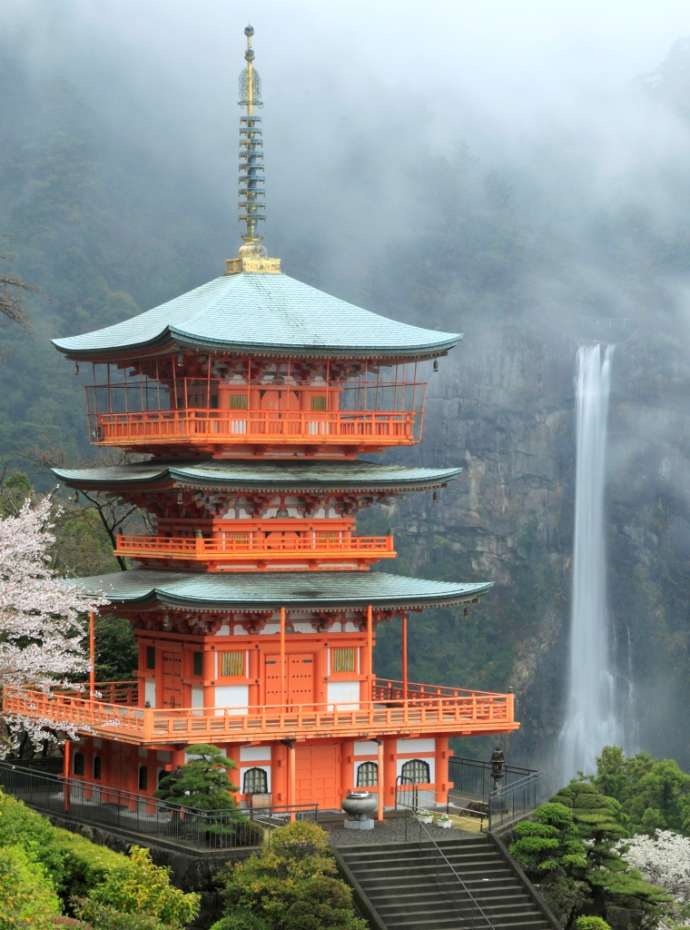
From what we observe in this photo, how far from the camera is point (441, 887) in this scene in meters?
34.0

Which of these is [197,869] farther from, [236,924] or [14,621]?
[14,621]

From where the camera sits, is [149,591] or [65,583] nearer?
[149,591]

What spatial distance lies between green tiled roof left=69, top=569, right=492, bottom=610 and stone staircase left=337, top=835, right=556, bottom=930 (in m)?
5.30

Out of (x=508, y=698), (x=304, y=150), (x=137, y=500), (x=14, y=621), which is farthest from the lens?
(x=304, y=150)

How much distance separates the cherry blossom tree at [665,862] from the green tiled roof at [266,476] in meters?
8.66

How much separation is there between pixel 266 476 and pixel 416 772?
263 inches

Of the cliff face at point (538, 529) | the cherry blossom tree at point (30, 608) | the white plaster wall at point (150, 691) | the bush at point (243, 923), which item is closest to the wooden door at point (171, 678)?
the white plaster wall at point (150, 691)

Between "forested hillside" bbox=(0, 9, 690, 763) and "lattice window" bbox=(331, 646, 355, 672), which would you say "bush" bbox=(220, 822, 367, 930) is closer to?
"lattice window" bbox=(331, 646, 355, 672)

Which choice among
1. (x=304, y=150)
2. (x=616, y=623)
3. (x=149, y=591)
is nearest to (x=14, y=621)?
(x=149, y=591)

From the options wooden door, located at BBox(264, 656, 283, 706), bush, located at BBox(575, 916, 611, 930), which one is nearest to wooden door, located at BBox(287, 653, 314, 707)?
wooden door, located at BBox(264, 656, 283, 706)

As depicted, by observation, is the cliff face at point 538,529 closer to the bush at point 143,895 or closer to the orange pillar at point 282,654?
the orange pillar at point 282,654

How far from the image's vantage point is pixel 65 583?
129 ft

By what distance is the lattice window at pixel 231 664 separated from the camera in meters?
38.3

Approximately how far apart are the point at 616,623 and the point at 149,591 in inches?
2540
